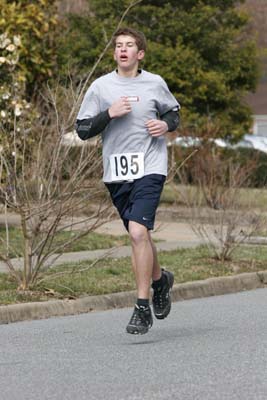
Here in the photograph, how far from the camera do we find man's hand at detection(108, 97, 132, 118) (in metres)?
8.53

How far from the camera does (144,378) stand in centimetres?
727

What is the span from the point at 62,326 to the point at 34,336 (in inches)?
26.1

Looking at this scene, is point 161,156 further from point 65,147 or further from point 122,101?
point 65,147

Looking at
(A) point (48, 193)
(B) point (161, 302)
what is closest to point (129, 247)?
(A) point (48, 193)

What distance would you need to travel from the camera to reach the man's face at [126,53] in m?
8.73

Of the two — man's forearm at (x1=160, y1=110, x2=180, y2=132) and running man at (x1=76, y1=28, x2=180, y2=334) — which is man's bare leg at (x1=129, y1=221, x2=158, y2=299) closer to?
running man at (x1=76, y1=28, x2=180, y2=334)

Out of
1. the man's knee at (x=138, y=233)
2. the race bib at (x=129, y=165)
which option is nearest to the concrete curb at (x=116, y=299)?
the man's knee at (x=138, y=233)

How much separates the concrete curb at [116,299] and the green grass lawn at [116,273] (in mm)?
164

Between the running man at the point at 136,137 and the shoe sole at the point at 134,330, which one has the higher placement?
the running man at the point at 136,137

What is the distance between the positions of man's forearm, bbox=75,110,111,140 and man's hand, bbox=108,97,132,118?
0.16 feet

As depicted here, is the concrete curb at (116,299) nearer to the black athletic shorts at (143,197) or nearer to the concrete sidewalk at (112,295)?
the concrete sidewalk at (112,295)

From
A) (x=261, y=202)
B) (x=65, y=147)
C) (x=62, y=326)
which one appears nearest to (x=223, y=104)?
(x=261, y=202)

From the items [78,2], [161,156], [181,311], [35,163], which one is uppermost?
[161,156]

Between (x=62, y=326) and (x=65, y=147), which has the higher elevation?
(x=65, y=147)
